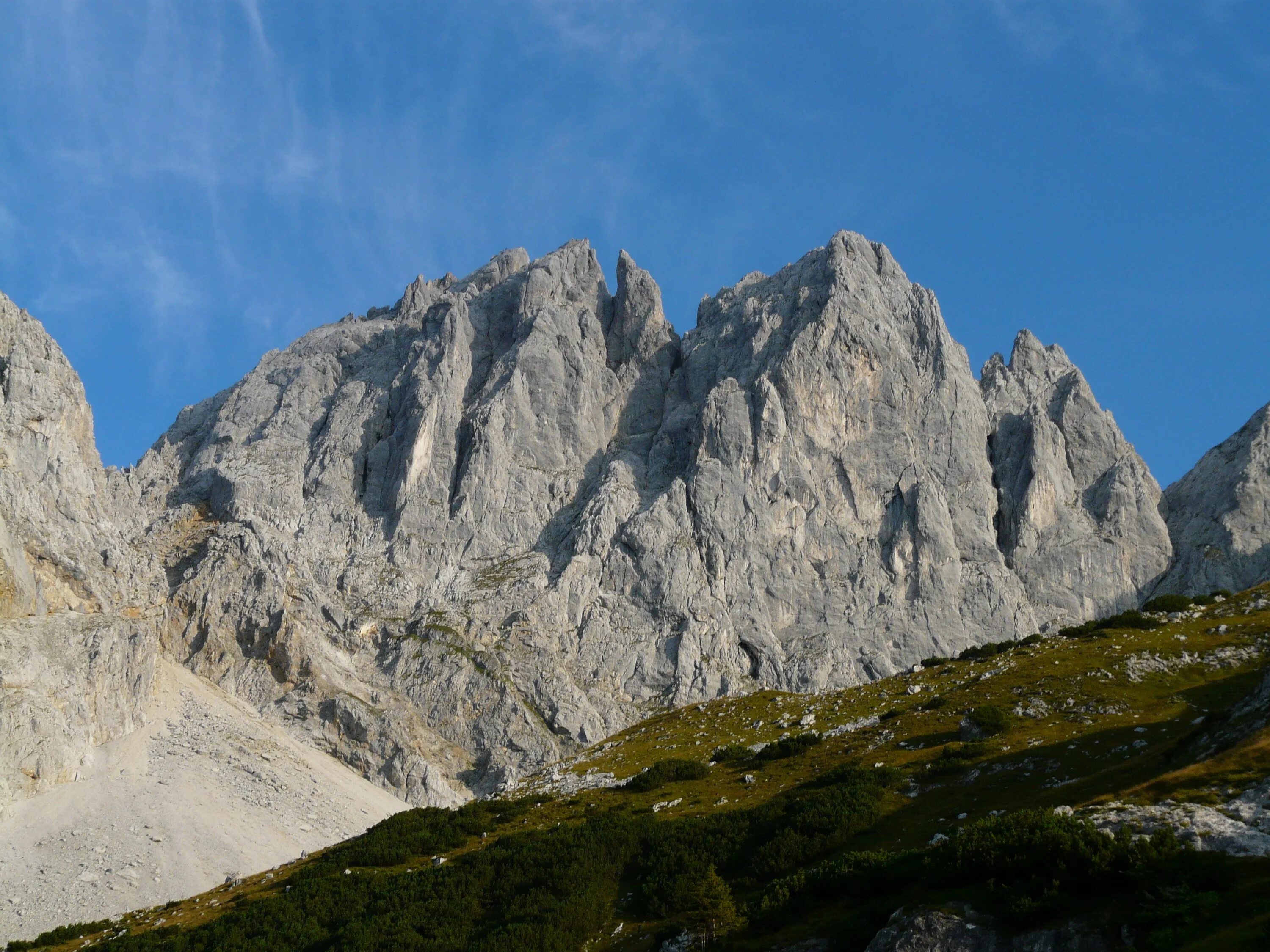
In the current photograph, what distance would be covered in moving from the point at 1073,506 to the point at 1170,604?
108 meters

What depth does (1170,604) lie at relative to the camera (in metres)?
60.0

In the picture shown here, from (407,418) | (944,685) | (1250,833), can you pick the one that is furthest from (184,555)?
(1250,833)

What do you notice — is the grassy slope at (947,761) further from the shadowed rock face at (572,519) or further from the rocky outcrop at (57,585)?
the shadowed rock face at (572,519)

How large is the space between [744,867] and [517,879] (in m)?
9.31

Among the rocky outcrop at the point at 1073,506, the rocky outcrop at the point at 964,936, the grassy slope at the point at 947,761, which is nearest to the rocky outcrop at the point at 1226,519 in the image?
the rocky outcrop at the point at 1073,506

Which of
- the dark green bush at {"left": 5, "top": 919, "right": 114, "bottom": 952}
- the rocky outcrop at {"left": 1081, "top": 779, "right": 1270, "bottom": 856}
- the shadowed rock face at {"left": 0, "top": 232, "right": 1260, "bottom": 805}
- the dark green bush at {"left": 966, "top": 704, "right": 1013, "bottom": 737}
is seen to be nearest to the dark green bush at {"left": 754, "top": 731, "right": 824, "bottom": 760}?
the dark green bush at {"left": 966, "top": 704, "right": 1013, "bottom": 737}

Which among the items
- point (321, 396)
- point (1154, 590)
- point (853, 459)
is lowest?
point (1154, 590)

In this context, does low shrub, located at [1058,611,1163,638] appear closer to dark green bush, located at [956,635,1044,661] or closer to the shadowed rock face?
dark green bush, located at [956,635,1044,661]

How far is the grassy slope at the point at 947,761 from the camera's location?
86.3 feet

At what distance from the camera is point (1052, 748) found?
36.3 meters

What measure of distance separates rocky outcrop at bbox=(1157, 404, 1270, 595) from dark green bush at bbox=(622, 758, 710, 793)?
373 ft

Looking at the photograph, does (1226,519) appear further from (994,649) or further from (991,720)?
(991,720)

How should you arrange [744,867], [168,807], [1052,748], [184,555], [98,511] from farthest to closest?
[184,555] → [98,511] → [168,807] → [1052,748] → [744,867]

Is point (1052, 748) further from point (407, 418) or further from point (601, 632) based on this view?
point (407, 418)
